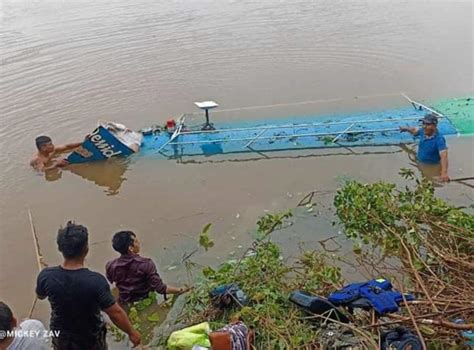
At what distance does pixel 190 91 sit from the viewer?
32.9 feet

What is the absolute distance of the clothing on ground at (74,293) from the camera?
3.18 m

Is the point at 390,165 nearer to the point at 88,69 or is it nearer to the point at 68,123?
the point at 68,123

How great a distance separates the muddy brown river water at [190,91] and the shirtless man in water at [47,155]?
19 cm

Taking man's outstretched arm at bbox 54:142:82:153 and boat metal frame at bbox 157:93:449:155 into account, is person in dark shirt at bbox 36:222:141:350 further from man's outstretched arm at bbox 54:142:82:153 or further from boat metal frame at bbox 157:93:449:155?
man's outstretched arm at bbox 54:142:82:153

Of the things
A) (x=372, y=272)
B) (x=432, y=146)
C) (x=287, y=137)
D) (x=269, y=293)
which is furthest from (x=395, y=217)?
(x=287, y=137)

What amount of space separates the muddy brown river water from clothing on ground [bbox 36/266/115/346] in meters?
2.02

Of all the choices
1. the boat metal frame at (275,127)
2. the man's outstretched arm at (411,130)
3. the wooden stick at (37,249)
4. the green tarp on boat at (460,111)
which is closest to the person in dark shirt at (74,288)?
the wooden stick at (37,249)

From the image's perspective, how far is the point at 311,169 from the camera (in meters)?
7.42

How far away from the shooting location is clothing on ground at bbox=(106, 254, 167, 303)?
4629mm

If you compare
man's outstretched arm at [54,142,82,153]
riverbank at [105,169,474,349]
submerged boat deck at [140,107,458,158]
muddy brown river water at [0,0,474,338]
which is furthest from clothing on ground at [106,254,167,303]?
man's outstretched arm at [54,142,82,153]

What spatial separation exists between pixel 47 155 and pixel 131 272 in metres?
3.75

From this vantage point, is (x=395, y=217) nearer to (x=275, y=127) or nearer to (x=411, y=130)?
(x=411, y=130)

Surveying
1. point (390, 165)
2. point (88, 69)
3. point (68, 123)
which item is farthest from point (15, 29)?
point (390, 165)

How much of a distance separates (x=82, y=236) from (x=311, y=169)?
4640 mm
